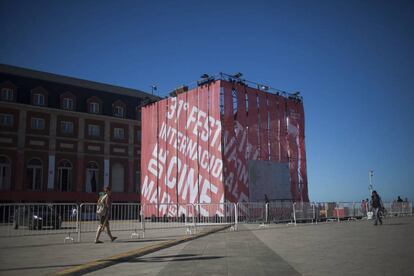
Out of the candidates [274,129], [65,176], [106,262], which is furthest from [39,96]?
[106,262]

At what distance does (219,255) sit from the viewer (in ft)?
28.2

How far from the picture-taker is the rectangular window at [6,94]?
37522mm

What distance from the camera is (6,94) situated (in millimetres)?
37719

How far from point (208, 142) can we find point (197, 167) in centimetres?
205

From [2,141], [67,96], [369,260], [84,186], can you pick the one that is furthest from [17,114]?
[369,260]

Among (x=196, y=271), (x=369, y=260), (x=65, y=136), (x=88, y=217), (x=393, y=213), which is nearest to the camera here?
(x=196, y=271)

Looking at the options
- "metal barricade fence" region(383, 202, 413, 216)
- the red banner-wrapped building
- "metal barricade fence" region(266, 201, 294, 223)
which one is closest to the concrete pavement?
"metal barricade fence" region(266, 201, 294, 223)

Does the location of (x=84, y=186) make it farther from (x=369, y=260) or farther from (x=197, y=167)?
(x=369, y=260)

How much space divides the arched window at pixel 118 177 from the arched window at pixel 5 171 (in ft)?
34.7

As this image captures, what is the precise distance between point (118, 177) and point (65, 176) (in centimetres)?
599


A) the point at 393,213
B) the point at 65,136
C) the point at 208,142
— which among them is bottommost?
the point at 393,213

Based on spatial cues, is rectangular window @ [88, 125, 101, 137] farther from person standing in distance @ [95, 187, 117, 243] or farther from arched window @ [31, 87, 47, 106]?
person standing in distance @ [95, 187, 117, 243]

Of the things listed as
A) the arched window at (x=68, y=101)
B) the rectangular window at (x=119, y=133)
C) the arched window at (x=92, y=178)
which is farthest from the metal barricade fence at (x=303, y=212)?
the arched window at (x=68, y=101)

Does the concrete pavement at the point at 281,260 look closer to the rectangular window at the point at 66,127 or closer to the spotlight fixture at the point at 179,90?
the spotlight fixture at the point at 179,90
